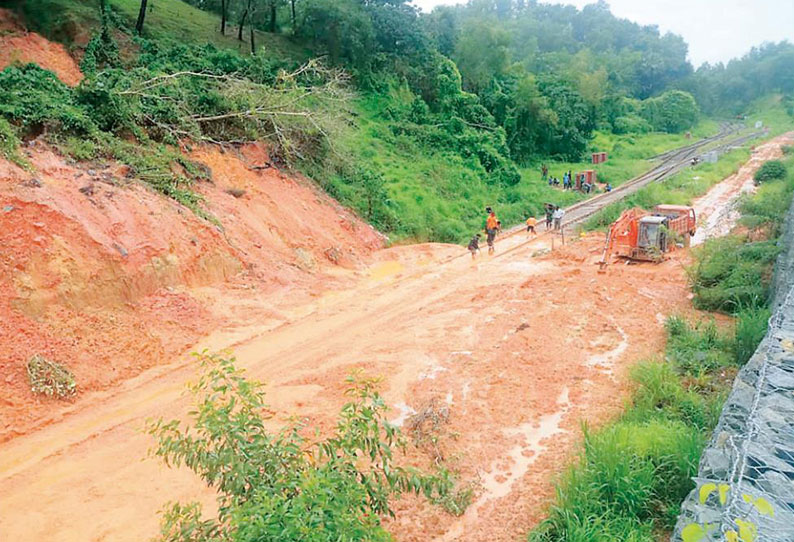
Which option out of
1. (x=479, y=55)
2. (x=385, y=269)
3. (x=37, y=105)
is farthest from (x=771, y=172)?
(x=37, y=105)

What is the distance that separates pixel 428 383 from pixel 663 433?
14.1ft

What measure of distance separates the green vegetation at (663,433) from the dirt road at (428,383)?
660mm

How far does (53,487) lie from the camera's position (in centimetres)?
768

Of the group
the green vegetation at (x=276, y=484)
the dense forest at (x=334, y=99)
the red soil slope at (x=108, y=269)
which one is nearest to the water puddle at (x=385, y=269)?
the red soil slope at (x=108, y=269)

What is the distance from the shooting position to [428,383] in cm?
1042

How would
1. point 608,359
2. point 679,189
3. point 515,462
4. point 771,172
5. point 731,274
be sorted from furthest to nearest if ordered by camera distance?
point 679,189, point 771,172, point 731,274, point 608,359, point 515,462

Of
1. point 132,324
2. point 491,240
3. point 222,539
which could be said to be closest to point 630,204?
point 491,240

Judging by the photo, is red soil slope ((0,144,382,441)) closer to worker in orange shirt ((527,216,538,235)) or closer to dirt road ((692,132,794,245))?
worker in orange shirt ((527,216,538,235))

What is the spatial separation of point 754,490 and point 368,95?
94.8 feet

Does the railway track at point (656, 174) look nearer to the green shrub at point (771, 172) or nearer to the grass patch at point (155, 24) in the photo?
the green shrub at point (771, 172)

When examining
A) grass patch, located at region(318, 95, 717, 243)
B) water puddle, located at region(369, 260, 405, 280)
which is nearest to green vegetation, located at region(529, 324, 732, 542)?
water puddle, located at region(369, 260, 405, 280)

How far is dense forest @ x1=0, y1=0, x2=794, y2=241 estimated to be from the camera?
15.9m

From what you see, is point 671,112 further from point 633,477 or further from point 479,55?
point 633,477

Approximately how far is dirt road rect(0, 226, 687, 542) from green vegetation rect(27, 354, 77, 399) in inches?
20.9
